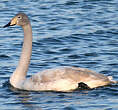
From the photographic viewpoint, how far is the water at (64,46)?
36.2ft

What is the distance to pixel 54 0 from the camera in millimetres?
22156

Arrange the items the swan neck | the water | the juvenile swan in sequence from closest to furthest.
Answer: the water < the juvenile swan < the swan neck

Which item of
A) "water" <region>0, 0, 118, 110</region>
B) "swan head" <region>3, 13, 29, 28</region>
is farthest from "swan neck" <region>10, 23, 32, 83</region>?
"water" <region>0, 0, 118, 110</region>

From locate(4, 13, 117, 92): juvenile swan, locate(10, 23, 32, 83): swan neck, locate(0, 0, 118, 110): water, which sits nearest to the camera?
locate(0, 0, 118, 110): water

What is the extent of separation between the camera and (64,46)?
16.1 meters

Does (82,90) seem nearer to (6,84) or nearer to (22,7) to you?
(6,84)

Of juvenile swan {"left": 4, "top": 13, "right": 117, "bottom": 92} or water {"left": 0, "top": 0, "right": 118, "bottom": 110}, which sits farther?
juvenile swan {"left": 4, "top": 13, "right": 117, "bottom": 92}

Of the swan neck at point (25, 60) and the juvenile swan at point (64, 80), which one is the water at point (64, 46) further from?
the swan neck at point (25, 60)

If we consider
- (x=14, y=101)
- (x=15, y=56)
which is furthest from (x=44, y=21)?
(x=14, y=101)

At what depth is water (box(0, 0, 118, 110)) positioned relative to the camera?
1104 cm

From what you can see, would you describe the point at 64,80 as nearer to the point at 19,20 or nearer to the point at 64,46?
the point at 19,20

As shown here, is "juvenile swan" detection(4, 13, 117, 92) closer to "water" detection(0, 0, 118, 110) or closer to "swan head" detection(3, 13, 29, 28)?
"water" detection(0, 0, 118, 110)

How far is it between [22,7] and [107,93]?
403 inches

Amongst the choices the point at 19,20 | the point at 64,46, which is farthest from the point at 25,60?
→ the point at 64,46
